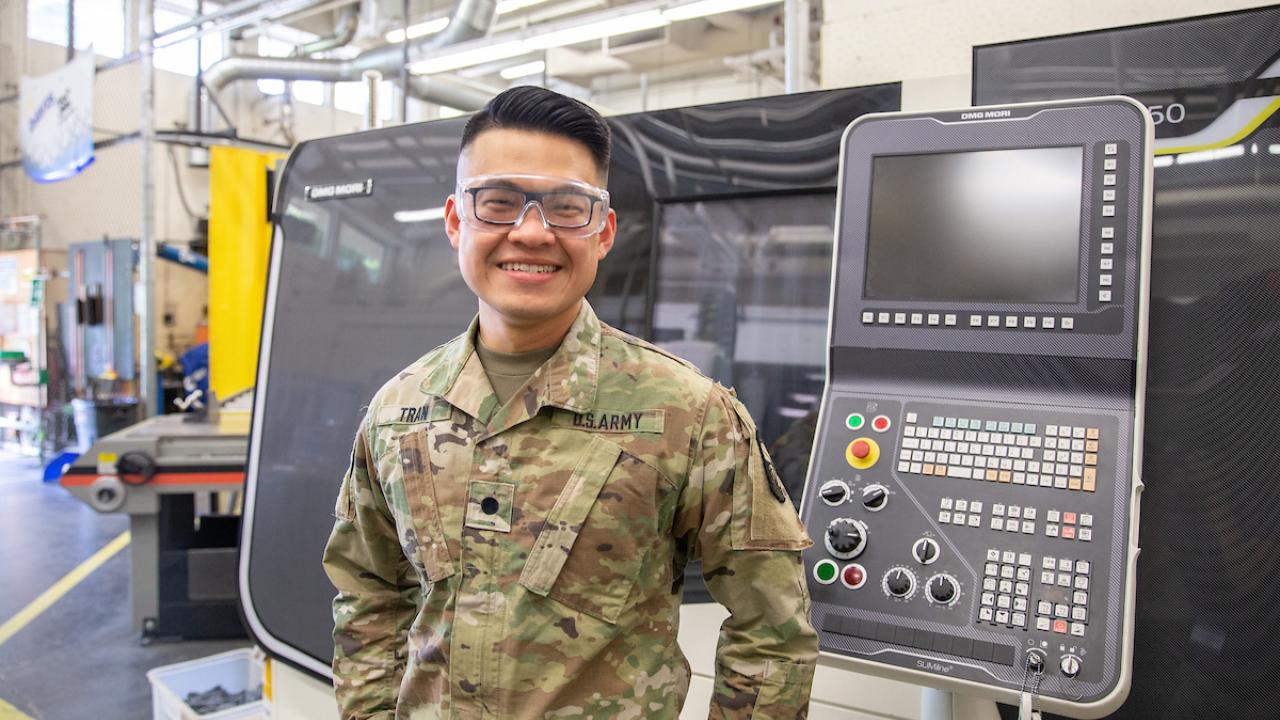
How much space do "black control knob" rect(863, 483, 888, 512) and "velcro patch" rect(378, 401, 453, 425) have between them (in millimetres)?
553

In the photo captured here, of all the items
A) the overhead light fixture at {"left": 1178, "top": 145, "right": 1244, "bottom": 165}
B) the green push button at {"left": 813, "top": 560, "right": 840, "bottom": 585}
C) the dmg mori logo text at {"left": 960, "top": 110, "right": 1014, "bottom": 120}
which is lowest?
the green push button at {"left": 813, "top": 560, "right": 840, "bottom": 585}


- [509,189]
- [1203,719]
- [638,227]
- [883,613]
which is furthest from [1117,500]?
[638,227]

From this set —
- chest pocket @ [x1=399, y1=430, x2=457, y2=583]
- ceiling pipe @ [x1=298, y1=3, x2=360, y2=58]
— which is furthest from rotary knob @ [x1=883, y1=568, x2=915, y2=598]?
ceiling pipe @ [x1=298, y1=3, x2=360, y2=58]

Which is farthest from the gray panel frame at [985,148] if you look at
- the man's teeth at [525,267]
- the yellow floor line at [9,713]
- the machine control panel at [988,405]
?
the yellow floor line at [9,713]

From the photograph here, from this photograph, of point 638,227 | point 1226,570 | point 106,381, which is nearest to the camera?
point 1226,570

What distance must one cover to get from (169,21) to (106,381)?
4134mm

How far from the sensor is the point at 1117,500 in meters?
1.04

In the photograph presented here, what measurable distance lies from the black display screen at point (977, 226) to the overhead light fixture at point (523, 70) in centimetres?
654

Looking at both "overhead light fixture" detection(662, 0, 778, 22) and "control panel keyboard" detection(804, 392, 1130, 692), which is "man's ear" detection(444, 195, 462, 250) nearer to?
"control panel keyboard" detection(804, 392, 1130, 692)

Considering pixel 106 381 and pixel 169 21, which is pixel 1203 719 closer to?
pixel 106 381

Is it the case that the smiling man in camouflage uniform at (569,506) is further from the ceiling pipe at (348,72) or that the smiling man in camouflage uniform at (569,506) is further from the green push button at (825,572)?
the ceiling pipe at (348,72)

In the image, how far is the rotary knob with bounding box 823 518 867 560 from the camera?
1119mm

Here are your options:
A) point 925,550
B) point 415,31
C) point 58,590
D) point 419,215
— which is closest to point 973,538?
point 925,550

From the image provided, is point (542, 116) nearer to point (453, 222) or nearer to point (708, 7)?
point (453, 222)
